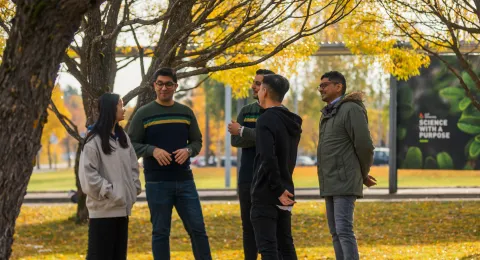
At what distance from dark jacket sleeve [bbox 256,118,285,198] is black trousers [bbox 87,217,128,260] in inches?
47.4

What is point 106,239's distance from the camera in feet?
24.7

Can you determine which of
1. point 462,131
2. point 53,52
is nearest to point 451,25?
point 53,52

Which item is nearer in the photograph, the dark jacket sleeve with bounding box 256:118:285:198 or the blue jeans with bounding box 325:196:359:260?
the dark jacket sleeve with bounding box 256:118:285:198

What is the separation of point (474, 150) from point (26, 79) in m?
18.7

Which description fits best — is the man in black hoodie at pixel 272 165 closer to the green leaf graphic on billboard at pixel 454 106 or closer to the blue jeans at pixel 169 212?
the blue jeans at pixel 169 212

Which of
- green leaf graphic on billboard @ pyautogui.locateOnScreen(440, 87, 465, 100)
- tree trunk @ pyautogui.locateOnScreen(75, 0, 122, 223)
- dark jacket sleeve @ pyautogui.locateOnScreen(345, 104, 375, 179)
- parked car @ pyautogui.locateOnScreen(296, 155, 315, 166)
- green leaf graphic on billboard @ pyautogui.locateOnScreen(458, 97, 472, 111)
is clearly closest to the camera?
dark jacket sleeve @ pyautogui.locateOnScreen(345, 104, 375, 179)

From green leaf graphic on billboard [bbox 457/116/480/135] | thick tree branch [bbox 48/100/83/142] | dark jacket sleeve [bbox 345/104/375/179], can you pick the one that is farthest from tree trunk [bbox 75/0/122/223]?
green leaf graphic on billboard [bbox 457/116/480/135]

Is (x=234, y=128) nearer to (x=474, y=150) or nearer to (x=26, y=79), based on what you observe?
(x=26, y=79)

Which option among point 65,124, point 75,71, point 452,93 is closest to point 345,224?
point 75,71

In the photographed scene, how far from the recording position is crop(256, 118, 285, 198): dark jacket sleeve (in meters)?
7.48

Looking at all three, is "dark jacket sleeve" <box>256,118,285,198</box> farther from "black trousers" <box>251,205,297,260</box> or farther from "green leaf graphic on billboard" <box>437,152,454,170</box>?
"green leaf graphic on billboard" <box>437,152,454,170</box>

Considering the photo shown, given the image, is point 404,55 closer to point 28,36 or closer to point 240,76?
point 240,76

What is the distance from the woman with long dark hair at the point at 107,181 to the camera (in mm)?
7453

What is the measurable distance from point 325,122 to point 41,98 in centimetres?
350
